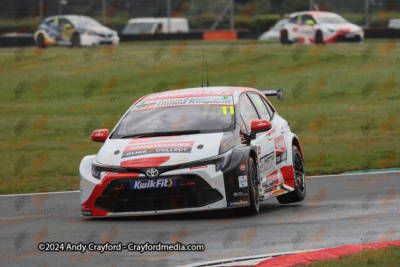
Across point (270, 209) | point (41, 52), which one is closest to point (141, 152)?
point (270, 209)

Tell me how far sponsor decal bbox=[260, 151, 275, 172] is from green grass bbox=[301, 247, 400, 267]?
356cm

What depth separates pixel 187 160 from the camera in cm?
954

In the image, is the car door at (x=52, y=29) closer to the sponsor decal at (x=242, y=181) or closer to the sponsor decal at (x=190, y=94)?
the sponsor decal at (x=190, y=94)

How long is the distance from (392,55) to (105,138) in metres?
26.9

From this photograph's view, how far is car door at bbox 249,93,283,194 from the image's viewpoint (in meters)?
10.6

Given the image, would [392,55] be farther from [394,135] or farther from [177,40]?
[394,135]

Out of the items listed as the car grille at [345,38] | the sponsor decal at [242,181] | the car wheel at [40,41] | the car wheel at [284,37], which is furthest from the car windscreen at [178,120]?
the car wheel at [40,41]

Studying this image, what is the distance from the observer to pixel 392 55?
36.0m

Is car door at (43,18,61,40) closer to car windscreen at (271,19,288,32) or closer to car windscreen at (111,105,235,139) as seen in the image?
car windscreen at (271,19,288,32)

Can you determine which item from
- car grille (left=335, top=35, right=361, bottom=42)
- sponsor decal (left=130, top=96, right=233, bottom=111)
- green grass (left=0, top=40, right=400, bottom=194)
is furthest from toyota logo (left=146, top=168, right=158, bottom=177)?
car grille (left=335, top=35, right=361, bottom=42)

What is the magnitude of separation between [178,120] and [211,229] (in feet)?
6.81

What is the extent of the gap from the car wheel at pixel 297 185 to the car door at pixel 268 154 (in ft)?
1.18

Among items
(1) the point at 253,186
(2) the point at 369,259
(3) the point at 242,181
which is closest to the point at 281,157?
(1) the point at 253,186

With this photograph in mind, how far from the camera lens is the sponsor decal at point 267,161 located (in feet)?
34.6
